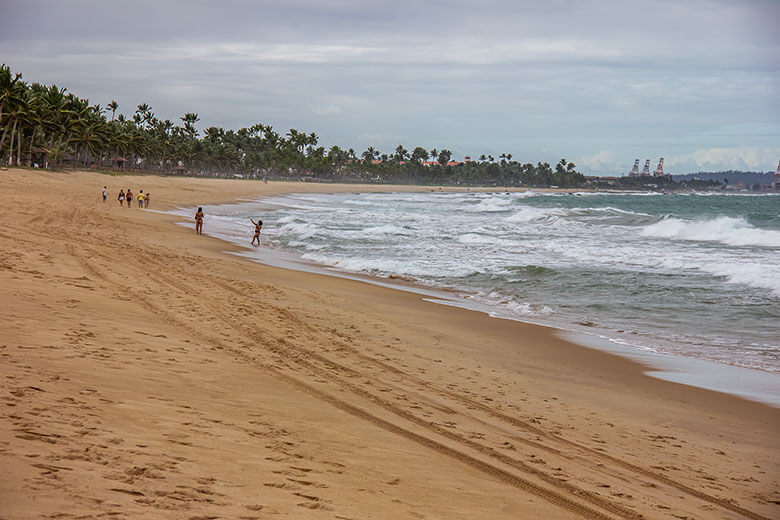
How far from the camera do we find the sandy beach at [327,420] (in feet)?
13.7

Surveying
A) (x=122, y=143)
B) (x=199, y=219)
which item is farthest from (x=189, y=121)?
(x=199, y=219)

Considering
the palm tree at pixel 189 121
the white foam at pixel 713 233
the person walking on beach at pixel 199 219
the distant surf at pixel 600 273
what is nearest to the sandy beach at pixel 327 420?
the distant surf at pixel 600 273

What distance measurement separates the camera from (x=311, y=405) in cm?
648

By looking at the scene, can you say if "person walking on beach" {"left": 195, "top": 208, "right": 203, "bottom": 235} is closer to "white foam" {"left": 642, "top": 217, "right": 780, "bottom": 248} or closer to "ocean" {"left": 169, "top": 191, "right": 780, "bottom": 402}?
"ocean" {"left": 169, "top": 191, "right": 780, "bottom": 402}

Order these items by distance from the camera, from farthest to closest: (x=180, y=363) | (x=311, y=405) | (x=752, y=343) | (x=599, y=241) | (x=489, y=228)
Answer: (x=489, y=228), (x=599, y=241), (x=752, y=343), (x=180, y=363), (x=311, y=405)

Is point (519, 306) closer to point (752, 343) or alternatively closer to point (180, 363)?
point (752, 343)

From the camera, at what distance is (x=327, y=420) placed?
6.05 metres

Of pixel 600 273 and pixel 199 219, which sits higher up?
pixel 199 219

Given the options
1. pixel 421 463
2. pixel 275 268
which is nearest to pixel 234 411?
pixel 421 463

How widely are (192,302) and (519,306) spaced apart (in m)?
7.98

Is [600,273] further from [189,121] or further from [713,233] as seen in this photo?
[189,121]

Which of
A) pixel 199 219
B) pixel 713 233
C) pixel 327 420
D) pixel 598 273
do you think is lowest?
pixel 327 420

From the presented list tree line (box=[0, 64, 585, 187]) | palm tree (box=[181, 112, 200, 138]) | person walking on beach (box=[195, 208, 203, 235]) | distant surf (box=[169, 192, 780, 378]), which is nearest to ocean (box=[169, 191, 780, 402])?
distant surf (box=[169, 192, 780, 378])

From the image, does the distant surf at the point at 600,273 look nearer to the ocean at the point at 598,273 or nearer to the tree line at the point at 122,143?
the ocean at the point at 598,273
